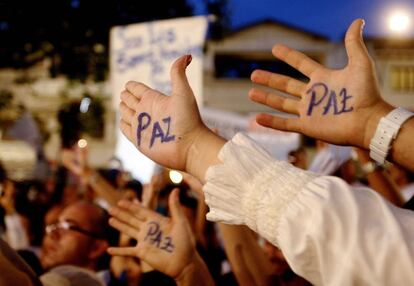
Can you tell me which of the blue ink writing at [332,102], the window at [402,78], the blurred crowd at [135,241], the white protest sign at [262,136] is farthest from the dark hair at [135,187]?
the window at [402,78]

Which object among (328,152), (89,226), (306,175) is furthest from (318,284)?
(328,152)

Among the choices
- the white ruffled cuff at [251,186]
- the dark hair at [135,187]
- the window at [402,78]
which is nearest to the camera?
the white ruffled cuff at [251,186]

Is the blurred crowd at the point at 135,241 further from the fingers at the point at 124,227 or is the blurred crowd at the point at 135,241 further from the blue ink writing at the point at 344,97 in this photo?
the blue ink writing at the point at 344,97

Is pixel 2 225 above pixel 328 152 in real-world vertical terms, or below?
below

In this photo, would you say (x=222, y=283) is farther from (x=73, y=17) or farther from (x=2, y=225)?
(x=73, y=17)

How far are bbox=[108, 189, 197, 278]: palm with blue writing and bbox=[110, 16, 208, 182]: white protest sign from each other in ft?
11.0

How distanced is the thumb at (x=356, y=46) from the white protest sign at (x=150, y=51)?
164 inches

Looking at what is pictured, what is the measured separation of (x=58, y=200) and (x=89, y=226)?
4076 millimetres

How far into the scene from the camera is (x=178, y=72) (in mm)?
1563

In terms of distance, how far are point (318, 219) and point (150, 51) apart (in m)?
4.92

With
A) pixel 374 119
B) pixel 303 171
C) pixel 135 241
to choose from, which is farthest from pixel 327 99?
pixel 135 241

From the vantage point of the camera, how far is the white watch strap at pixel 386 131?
135 centimetres

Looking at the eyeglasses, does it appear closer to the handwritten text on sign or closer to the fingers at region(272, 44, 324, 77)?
the fingers at region(272, 44, 324, 77)

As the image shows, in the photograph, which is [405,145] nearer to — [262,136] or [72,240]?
[72,240]
